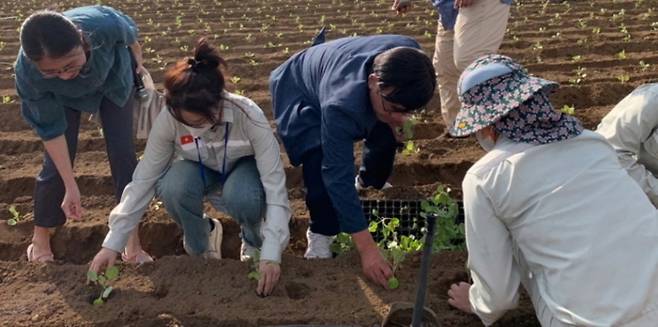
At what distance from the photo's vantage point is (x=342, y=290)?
8.82ft

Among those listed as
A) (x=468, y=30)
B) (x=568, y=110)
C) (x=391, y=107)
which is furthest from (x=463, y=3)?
(x=391, y=107)

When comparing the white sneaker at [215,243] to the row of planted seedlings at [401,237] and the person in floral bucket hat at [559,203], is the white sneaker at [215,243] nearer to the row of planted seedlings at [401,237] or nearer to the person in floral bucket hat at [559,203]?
the row of planted seedlings at [401,237]

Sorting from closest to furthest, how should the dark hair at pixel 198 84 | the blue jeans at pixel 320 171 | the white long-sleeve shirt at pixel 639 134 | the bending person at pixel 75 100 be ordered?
the dark hair at pixel 198 84
the white long-sleeve shirt at pixel 639 134
the bending person at pixel 75 100
the blue jeans at pixel 320 171

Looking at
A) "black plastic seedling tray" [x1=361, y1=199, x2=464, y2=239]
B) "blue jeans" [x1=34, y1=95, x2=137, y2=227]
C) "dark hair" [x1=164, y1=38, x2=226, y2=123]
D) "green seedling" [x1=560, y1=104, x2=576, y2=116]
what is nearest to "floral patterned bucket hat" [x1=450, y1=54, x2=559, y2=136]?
"dark hair" [x1=164, y1=38, x2=226, y2=123]

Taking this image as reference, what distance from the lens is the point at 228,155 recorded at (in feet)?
9.07

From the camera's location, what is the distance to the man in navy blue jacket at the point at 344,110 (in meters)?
2.24

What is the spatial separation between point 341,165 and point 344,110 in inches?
8.4

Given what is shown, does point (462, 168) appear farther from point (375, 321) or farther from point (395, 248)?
point (375, 321)

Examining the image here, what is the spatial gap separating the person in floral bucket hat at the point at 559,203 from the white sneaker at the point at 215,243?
5.02 ft

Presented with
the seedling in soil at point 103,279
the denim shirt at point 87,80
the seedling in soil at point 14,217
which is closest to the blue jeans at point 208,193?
the seedling in soil at point 103,279

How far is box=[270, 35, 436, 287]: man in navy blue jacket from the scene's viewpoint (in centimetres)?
224

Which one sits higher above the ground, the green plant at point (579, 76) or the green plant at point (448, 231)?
the green plant at point (448, 231)

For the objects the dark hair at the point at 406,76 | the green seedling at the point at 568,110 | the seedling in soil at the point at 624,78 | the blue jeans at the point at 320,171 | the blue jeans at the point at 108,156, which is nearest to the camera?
the dark hair at the point at 406,76

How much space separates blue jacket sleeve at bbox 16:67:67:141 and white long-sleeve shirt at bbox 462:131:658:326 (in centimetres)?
185
